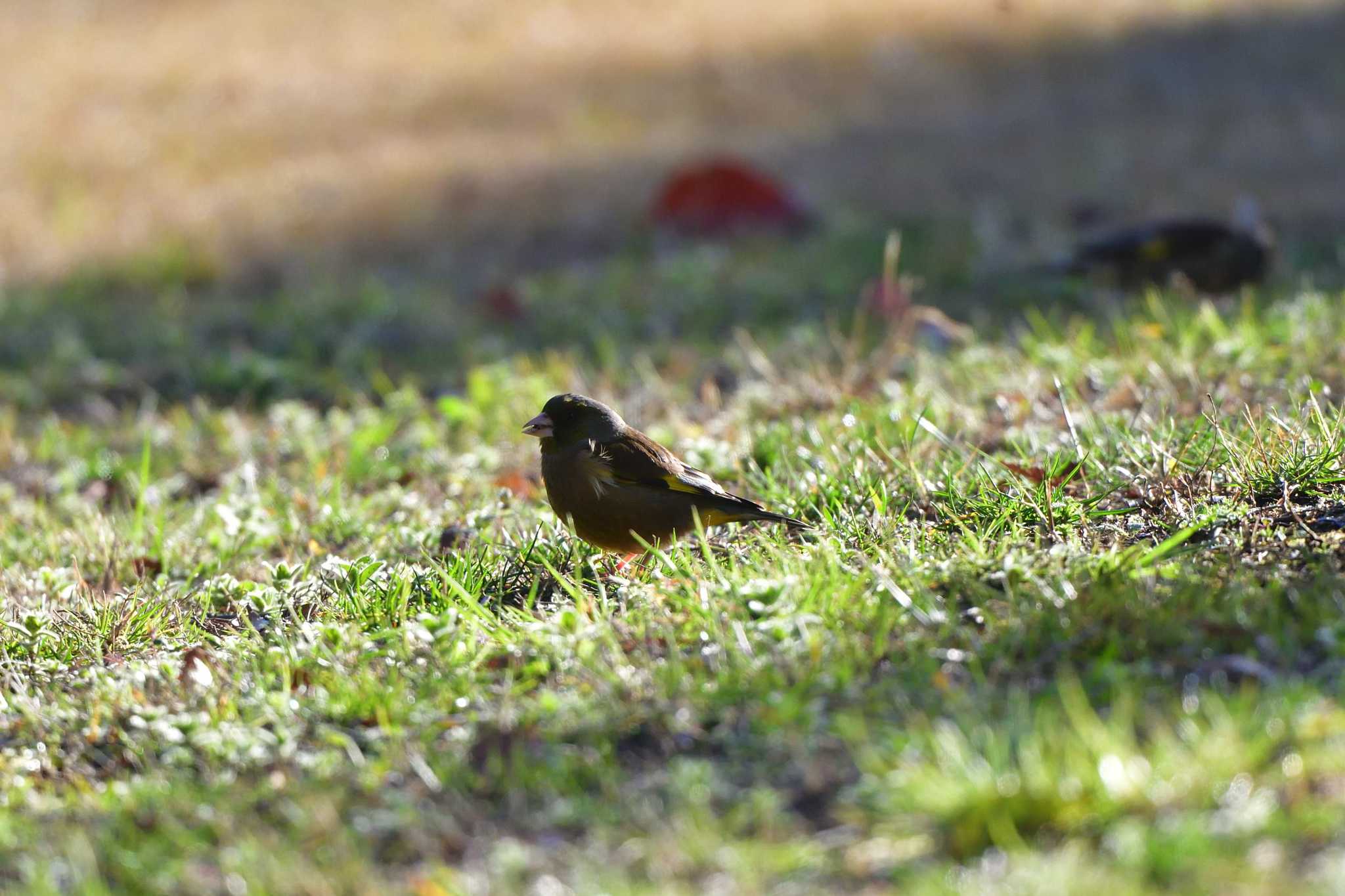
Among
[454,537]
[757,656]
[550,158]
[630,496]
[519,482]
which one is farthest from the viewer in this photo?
[550,158]

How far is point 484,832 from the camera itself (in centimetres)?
266

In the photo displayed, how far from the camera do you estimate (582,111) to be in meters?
14.1

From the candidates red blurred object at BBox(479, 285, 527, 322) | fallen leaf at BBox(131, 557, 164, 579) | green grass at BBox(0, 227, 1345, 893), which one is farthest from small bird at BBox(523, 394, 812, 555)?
red blurred object at BBox(479, 285, 527, 322)

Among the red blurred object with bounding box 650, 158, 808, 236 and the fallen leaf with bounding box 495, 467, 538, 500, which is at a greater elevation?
the red blurred object with bounding box 650, 158, 808, 236

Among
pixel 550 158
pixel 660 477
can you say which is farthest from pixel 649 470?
pixel 550 158

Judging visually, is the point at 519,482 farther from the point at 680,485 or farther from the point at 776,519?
the point at 776,519

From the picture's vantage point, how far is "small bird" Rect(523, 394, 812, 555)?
160 inches

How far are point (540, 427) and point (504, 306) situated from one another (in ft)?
17.5

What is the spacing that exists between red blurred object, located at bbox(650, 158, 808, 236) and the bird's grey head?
7143 mm

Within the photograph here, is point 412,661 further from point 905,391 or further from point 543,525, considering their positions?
point 905,391

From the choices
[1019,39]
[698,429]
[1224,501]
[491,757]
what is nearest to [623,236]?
[698,429]

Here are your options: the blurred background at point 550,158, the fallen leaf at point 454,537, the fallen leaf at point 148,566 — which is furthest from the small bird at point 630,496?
the blurred background at point 550,158

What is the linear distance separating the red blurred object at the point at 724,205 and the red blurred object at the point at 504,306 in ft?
7.27

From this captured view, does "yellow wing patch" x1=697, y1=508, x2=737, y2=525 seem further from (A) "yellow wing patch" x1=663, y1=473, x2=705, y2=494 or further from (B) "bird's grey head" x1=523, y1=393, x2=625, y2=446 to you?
(B) "bird's grey head" x1=523, y1=393, x2=625, y2=446
